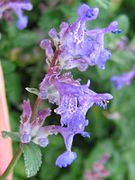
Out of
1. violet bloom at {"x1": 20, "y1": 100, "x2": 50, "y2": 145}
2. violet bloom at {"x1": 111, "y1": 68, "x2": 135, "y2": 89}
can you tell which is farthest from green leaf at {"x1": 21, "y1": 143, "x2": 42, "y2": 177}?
violet bloom at {"x1": 111, "y1": 68, "x2": 135, "y2": 89}

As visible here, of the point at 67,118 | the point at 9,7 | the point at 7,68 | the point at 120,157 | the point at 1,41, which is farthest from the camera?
the point at 120,157

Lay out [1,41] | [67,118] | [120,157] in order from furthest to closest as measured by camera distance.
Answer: [120,157], [1,41], [67,118]

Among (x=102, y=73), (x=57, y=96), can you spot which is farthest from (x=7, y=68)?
(x=57, y=96)

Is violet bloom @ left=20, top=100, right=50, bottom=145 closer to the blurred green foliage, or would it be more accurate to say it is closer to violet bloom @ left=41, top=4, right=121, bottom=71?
violet bloom @ left=41, top=4, right=121, bottom=71

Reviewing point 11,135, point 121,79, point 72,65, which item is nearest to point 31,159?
point 11,135

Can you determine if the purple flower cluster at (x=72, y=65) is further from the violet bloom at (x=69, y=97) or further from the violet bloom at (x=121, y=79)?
the violet bloom at (x=121, y=79)

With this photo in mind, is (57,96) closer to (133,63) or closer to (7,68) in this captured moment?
(7,68)
